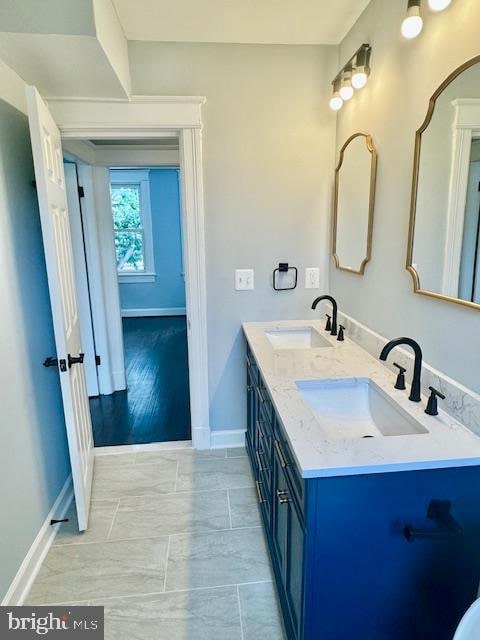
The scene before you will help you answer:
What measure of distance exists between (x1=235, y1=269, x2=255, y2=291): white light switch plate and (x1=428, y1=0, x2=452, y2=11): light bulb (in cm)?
151

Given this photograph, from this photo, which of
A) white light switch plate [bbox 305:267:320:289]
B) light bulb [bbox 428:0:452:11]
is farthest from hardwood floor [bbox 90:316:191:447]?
light bulb [bbox 428:0:452:11]

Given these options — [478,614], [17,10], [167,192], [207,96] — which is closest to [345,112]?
[207,96]

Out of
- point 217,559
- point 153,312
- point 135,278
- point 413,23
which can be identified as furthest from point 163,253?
point 413,23

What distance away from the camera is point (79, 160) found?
118 inches

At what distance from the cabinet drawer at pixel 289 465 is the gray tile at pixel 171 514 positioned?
831mm

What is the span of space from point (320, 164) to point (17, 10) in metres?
1.64

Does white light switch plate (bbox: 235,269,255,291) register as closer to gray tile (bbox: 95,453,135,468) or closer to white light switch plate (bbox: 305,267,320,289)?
white light switch plate (bbox: 305,267,320,289)

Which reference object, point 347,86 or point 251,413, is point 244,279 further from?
point 347,86

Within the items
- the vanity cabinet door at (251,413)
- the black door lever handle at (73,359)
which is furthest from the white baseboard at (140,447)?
the black door lever handle at (73,359)

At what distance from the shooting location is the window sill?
22.8 feet

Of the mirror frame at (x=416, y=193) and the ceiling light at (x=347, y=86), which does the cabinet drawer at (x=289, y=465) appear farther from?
the ceiling light at (x=347, y=86)

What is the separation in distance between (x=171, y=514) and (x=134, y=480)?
41 centimetres

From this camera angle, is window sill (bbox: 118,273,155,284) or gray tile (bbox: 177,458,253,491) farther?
window sill (bbox: 118,273,155,284)

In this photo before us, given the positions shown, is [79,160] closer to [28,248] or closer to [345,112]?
[28,248]
